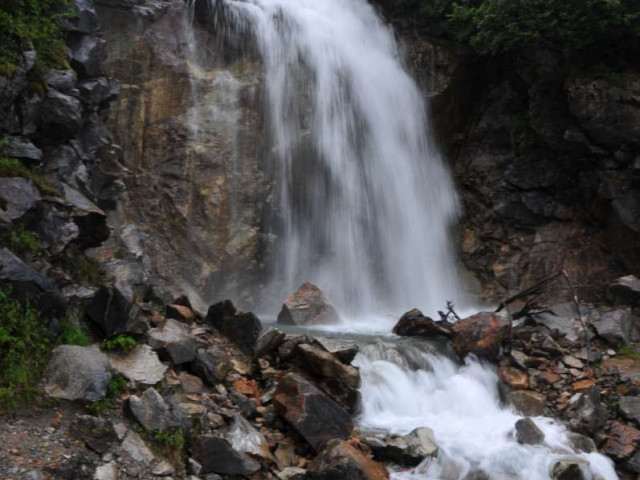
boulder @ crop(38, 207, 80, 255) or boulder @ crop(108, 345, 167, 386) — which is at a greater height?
boulder @ crop(38, 207, 80, 255)

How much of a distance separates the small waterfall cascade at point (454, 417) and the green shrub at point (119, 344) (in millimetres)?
3190

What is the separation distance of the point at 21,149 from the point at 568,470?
8.23 meters

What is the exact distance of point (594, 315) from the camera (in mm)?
11531

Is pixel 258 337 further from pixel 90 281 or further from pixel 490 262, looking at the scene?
pixel 490 262

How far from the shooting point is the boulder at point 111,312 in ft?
22.7

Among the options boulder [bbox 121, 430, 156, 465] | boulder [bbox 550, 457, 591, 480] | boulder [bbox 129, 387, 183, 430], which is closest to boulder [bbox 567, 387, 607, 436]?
boulder [bbox 550, 457, 591, 480]

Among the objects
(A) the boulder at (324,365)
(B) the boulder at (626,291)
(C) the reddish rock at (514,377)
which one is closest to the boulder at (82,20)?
(A) the boulder at (324,365)

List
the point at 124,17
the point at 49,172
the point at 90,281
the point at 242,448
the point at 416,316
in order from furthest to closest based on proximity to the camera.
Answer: the point at 124,17
the point at 416,316
the point at 49,172
the point at 90,281
the point at 242,448

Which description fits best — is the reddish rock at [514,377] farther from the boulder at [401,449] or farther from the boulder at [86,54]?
the boulder at [86,54]

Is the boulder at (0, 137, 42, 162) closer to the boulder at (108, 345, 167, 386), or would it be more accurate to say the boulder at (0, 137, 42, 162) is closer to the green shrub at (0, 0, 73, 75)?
the green shrub at (0, 0, 73, 75)

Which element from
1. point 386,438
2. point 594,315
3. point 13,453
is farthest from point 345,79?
point 13,453

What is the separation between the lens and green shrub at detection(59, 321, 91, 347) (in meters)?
6.42

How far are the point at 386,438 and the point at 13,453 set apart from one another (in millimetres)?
4141

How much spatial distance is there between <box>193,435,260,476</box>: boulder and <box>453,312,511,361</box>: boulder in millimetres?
5053
